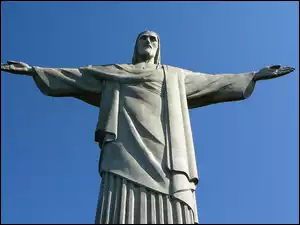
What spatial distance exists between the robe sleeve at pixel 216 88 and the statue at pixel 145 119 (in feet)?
0.07

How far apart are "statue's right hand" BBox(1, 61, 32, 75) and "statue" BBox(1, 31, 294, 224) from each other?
0.02 m

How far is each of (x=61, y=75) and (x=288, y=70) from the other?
16.6ft

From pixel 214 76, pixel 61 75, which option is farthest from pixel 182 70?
pixel 61 75

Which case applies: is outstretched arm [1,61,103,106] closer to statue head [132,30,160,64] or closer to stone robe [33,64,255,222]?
stone robe [33,64,255,222]

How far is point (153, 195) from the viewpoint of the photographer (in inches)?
396

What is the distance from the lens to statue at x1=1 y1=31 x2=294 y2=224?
1001 centimetres

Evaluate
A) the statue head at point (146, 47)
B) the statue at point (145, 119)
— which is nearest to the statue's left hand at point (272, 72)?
the statue at point (145, 119)

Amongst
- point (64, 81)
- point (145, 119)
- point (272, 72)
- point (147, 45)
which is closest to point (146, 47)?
point (147, 45)

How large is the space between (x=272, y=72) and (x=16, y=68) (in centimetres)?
564

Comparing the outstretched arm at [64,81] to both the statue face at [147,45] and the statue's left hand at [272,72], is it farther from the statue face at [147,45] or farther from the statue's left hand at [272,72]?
the statue's left hand at [272,72]

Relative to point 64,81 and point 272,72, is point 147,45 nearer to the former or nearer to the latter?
point 64,81

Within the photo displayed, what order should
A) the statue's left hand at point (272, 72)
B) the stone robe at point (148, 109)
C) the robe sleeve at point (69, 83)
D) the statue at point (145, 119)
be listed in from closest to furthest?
the statue at point (145, 119)
the stone robe at point (148, 109)
the robe sleeve at point (69, 83)
the statue's left hand at point (272, 72)

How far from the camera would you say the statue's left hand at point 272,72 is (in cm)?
1266

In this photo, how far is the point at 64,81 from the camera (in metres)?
12.6
